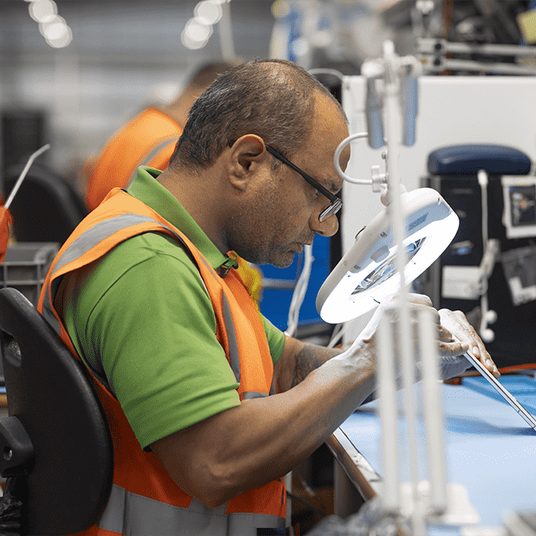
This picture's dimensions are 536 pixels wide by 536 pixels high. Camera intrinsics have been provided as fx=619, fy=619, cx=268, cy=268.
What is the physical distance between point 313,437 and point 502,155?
102 centimetres

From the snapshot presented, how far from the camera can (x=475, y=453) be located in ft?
3.17

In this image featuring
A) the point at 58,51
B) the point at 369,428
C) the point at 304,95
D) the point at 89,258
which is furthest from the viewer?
the point at 58,51

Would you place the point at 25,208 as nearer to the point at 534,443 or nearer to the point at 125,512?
the point at 125,512

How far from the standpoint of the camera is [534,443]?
1.00 m

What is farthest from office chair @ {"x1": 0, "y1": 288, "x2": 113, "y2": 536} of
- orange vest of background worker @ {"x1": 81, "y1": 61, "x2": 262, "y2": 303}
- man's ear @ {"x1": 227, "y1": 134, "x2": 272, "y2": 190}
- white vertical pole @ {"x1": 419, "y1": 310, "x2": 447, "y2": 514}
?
orange vest of background worker @ {"x1": 81, "y1": 61, "x2": 262, "y2": 303}

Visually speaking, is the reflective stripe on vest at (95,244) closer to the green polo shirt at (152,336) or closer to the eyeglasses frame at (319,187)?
the green polo shirt at (152,336)

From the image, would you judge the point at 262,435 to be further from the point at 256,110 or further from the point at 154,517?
the point at 256,110

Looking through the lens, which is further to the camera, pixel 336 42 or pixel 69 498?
pixel 336 42

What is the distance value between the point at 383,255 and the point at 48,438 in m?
0.52

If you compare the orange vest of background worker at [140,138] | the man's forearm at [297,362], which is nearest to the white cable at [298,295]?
the man's forearm at [297,362]

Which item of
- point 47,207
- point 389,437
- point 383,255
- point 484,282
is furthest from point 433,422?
point 47,207

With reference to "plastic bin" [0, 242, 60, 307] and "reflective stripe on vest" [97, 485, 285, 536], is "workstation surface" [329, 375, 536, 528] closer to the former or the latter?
"reflective stripe on vest" [97, 485, 285, 536]

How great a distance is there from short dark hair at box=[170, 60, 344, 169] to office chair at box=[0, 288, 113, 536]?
36 cm

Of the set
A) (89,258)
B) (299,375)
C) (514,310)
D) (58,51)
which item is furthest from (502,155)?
(58,51)
